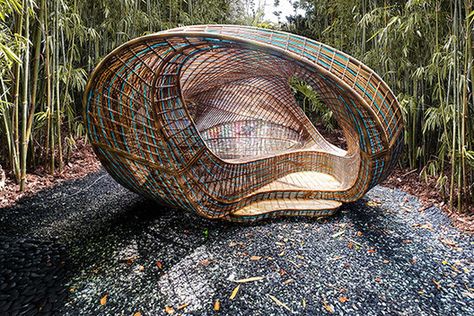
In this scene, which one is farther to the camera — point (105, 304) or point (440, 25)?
point (440, 25)

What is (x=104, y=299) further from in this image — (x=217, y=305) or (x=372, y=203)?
(x=372, y=203)

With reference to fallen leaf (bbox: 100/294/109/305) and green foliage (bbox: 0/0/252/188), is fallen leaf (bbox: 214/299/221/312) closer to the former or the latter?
fallen leaf (bbox: 100/294/109/305)

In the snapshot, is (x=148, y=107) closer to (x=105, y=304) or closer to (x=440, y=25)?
(x=105, y=304)

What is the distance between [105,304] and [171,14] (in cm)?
439

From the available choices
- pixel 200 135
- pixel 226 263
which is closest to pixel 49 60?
pixel 200 135

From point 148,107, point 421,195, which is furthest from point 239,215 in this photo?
point 421,195

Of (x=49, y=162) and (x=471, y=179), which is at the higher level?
(x=471, y=179)

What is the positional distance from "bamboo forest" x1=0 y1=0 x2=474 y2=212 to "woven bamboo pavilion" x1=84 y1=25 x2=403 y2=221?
2.01 ft

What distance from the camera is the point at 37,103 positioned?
307 cm

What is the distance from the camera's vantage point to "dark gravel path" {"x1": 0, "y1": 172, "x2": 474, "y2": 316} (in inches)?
57.6

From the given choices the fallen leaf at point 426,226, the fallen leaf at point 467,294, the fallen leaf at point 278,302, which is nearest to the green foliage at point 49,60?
the fallen leaf at point 278,302

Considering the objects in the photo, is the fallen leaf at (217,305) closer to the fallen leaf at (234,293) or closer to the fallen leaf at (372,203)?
the fallen leaf at (234,293)

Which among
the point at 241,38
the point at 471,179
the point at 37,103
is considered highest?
the point at 241,38

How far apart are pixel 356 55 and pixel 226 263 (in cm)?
365
